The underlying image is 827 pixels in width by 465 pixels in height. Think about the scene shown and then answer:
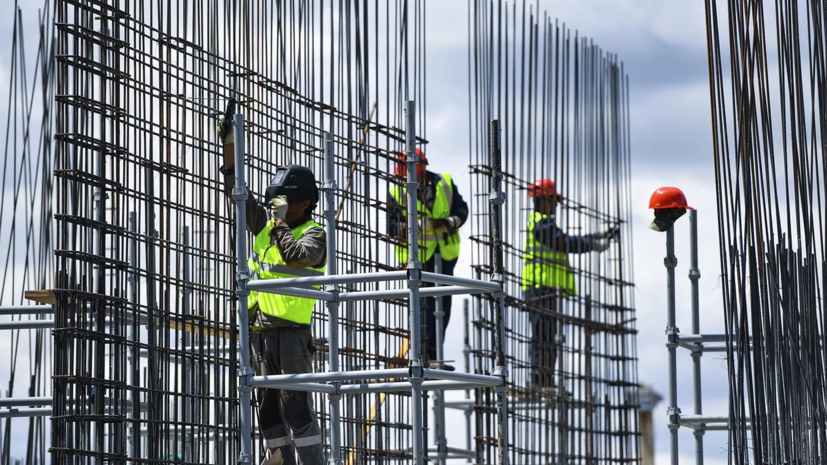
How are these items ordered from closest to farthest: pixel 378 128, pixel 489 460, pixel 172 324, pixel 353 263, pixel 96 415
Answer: pixel 96 415, pixel 172 324, pixel 353 263, pixel 378 128, pixel 489 460

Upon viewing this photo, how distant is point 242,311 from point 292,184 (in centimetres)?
131

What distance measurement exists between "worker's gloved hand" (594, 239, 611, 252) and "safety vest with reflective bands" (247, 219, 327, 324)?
804 centimetres

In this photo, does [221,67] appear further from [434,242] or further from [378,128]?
[434,242]

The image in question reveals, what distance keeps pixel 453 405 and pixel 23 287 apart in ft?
19.2

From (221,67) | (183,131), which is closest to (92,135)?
(183,131)

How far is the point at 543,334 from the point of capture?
15.1 meters

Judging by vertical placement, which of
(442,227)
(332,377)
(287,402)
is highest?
(442,227)

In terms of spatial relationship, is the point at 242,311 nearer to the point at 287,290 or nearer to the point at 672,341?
the point at 287,290

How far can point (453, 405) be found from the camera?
16.1m

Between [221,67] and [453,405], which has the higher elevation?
[221,67]

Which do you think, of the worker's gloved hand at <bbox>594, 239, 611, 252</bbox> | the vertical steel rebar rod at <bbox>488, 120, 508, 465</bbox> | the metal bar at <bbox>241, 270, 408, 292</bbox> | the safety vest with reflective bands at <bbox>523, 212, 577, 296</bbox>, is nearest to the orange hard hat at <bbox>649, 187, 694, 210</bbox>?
the vertical steel rebar rod at <bbox>488, 120, 508, 465</bbox>

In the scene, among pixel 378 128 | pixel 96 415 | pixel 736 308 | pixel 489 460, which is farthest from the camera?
pixel 489 460

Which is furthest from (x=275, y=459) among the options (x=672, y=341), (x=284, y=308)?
(x=672, y=341)

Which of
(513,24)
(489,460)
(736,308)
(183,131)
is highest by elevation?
(513,24)
